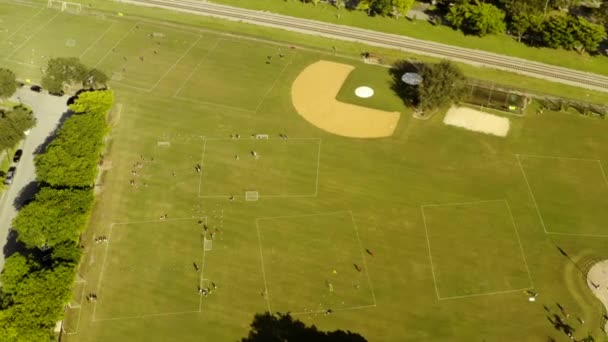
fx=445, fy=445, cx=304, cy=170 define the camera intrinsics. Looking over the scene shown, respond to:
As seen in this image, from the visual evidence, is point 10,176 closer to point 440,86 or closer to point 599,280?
point 440,86

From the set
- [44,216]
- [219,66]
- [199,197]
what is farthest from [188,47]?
[44,216]

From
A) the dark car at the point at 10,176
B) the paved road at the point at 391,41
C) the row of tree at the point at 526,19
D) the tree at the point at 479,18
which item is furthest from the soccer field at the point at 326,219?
the tree at the point at 479,18

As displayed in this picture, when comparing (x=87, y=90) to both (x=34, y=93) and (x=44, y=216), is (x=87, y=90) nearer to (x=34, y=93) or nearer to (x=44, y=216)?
(x=34, y=93)

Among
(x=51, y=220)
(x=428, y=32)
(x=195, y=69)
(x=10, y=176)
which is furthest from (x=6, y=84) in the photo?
(x=428, y=32)

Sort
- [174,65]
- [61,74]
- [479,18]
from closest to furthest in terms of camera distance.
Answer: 1. [61,74]
2. [174,65]
3. [479,18]

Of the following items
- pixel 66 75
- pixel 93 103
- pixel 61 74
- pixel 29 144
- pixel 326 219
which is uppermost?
pixel 61 74

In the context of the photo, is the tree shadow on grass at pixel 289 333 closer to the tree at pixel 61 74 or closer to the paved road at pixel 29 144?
the paved road at pixel 29 144
